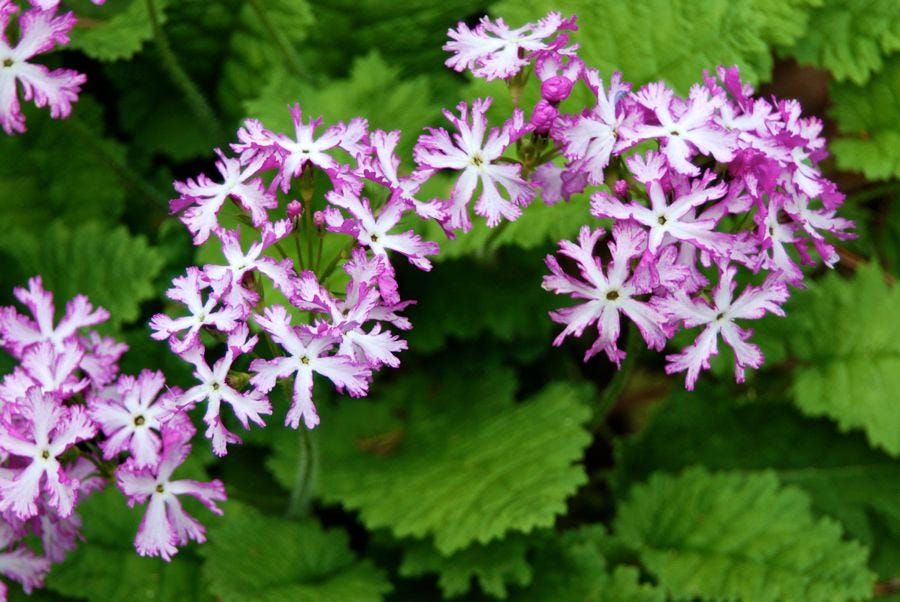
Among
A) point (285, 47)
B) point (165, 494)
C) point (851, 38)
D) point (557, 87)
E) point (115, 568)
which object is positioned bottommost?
point (115, 568)

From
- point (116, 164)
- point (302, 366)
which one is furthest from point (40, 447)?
point (116, 164)

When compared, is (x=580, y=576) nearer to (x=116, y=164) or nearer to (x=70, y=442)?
(x=70, y=442)

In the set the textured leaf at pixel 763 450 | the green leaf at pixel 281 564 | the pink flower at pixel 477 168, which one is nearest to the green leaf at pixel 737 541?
the textured leaf at pixel 763 450

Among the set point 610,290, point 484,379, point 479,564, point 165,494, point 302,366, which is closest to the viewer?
point 302,366

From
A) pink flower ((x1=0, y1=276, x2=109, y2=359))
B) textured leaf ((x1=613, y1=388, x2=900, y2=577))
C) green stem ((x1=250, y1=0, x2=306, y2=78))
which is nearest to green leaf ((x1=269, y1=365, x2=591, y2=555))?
textured leaf ((x1=613, y1=388, x2=900, y2=577))

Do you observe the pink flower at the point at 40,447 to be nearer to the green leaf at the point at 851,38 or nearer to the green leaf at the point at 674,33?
the green leaf at the point at 674,33

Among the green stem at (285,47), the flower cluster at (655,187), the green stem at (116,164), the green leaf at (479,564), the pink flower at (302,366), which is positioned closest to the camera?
the pink flower at (302,366)

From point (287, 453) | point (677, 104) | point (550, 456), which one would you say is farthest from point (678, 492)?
point (677, 104)
